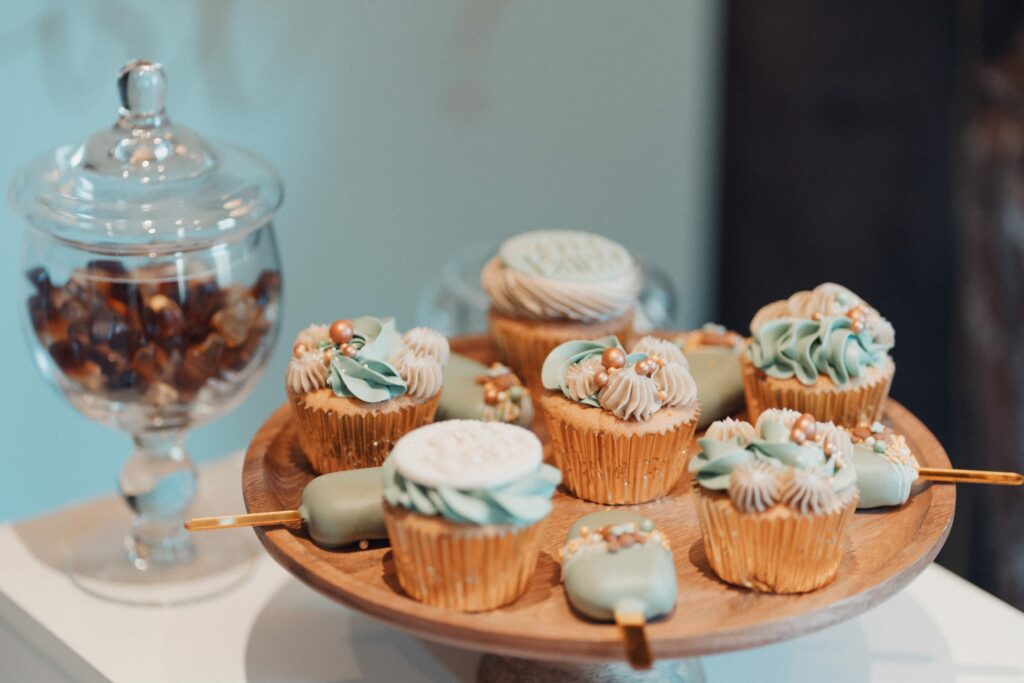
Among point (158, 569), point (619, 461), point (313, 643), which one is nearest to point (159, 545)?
point (158, 569)

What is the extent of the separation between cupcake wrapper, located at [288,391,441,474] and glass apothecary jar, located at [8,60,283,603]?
0.25 m

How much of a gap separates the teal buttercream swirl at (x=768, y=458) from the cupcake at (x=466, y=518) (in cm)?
15

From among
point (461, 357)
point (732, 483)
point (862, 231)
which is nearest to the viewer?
point (732, 483)

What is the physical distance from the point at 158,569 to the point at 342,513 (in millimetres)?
569

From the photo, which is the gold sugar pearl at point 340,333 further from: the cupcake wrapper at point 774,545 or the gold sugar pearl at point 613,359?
the cupcake wrapper at point 774,545

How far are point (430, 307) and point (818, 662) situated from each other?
47.9 inches

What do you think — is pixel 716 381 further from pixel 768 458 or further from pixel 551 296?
pixel 768 458

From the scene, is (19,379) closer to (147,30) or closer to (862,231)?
(147,30)

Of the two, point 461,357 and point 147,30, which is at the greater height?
point 147,30

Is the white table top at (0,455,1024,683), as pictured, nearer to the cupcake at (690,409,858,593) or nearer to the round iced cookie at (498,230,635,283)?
the cupcake at (690,409,858,593)

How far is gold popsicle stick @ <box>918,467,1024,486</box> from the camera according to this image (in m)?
1.20

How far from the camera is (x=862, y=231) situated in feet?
8.82

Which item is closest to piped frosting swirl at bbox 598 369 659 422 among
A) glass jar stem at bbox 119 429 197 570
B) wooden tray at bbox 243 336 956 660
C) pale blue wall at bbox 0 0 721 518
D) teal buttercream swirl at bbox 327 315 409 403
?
wooden tray at bbox 243 336 956 660

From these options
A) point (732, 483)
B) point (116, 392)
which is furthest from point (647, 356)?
point (116, 392)
